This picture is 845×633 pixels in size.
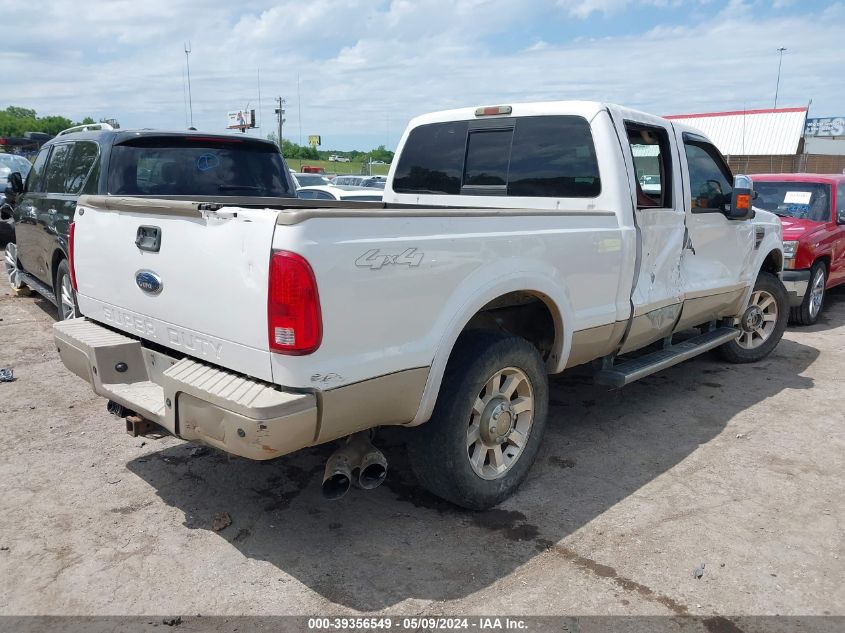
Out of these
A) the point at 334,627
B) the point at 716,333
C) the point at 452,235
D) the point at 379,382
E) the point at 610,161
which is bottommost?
the point at 334,627

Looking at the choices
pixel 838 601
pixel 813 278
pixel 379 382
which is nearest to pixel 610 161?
pixel 379 382

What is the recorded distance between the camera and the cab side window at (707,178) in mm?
4992

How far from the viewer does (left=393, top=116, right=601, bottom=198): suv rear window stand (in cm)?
427

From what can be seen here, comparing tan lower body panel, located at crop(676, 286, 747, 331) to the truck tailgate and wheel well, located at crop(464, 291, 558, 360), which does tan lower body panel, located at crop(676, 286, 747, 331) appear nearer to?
wheel well, located at crop(464, 291, 558, 360)

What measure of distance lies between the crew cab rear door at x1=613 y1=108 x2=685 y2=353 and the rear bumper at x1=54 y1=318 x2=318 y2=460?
8.24ft

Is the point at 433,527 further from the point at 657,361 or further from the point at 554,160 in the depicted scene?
the point at 554,160

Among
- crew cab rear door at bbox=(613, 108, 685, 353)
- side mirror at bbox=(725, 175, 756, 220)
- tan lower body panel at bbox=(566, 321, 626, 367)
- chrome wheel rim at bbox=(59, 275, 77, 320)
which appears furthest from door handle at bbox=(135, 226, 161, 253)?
side mirror at bbox=(725, 175, 756, 220)

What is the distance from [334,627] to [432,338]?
121cm

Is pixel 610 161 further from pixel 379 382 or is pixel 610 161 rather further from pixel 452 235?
pixel 379 382

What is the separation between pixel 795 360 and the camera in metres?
6.67

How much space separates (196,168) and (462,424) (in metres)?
3.66

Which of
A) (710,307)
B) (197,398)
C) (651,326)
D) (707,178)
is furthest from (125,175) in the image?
(710,307)

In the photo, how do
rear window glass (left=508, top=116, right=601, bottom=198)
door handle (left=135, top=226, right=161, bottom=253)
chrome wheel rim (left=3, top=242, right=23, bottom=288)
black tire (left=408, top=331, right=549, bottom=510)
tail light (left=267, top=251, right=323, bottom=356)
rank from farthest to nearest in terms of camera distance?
chrome wheel rim (left=3, top=242, right=23, bottom=288)
rear window glass (left=508, top=116, right=601, bottom=198)
black tire (left=408, top=331, right=549, bottom=510)
door handle (left=135, top=226, right=161, bottom=253)
tail light (left=267, top=251, right=323, bottom=356)

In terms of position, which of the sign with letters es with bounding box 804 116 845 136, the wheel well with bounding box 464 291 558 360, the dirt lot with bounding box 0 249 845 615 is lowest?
the dirt lot with bounding box 0 249 845 615
